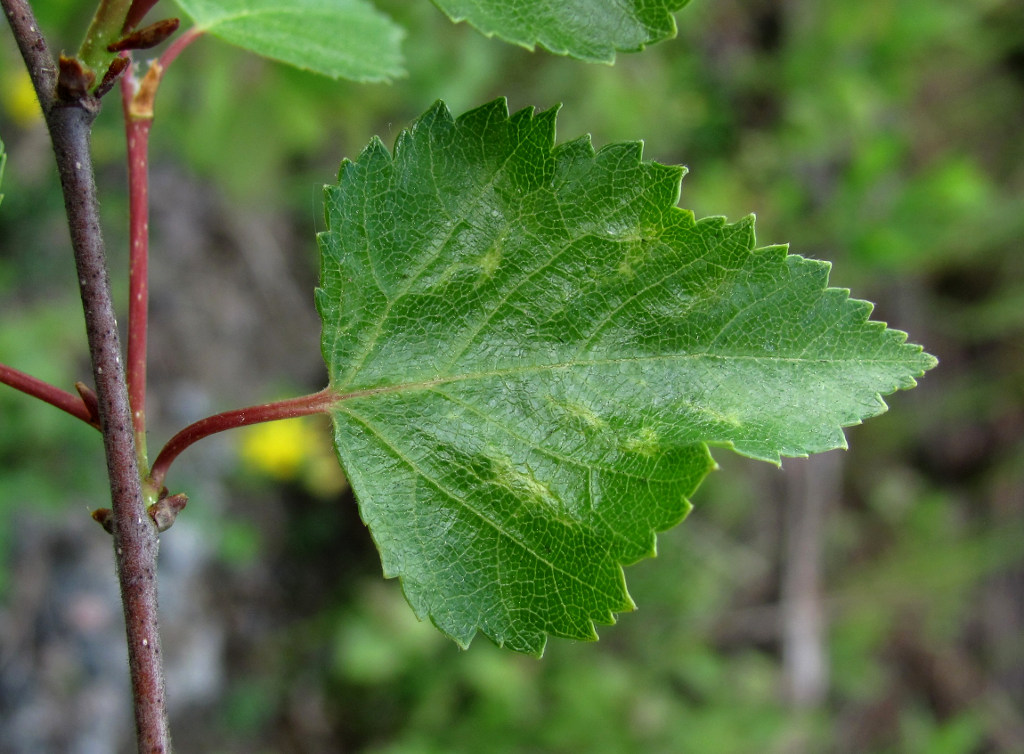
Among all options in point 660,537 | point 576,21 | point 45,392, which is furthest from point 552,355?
point 660,537

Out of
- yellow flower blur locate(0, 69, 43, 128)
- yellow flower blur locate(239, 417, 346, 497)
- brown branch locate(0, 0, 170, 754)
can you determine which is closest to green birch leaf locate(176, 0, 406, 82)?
brown branch locate(0, 0, 170, 754)

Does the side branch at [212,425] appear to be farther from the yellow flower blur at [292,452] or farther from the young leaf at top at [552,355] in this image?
the yellow flower blur at [292,452]

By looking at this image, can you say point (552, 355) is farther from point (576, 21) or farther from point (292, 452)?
point (292, 452)

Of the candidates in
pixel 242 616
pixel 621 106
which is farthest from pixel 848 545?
pixel 242 616

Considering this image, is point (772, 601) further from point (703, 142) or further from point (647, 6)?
point (647, 6)

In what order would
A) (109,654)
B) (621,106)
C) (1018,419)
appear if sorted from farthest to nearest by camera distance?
(1018,419) → (621,106) → (109,654)

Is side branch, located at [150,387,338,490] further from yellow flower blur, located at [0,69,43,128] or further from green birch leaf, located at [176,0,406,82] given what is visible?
yellow flower blur, located at [0,69,43,128]
